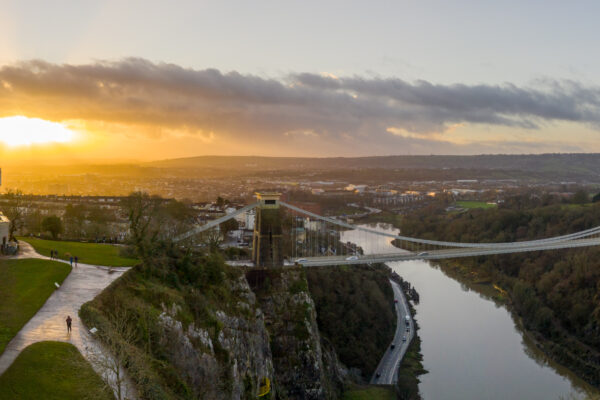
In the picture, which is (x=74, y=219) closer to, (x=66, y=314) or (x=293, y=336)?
(x=293, y=336)

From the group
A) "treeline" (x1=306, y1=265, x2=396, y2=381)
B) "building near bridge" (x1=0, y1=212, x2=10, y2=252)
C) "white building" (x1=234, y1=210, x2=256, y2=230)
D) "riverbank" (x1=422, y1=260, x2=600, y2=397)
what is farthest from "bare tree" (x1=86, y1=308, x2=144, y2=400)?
"white building" (x1=234, y1=210, x2=256, y2=230)

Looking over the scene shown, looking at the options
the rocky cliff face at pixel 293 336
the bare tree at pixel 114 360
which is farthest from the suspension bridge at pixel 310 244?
the bare tree at pixel 114 360

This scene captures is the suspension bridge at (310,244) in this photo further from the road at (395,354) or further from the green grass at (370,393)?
the green grass at (370,393)

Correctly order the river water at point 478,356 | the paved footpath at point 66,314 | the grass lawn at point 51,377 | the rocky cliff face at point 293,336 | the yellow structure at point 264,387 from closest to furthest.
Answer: the grass lawn at point 51,377
the paved footpath at point 66,314
the yellow structure at point 264,387
the rocky cliff face at point 293,336
the river water at point 478,356

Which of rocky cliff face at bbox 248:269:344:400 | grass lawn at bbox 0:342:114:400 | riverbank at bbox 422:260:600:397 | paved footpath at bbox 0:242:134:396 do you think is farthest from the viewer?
riverbank at bbox 422:260:600:397

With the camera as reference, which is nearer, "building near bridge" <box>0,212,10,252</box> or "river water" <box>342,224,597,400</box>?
"building near bridge" <box>0,212,10,252</box>

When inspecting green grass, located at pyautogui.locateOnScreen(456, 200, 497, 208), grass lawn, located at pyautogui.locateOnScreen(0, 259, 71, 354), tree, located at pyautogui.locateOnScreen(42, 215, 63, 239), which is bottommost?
green grass, located at pyautogui.locateOnScreen(456, 200, 497, 208)

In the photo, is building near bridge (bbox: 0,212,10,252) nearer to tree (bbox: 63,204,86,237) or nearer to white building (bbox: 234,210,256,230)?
tree (bbox: 63,204,86,237)
